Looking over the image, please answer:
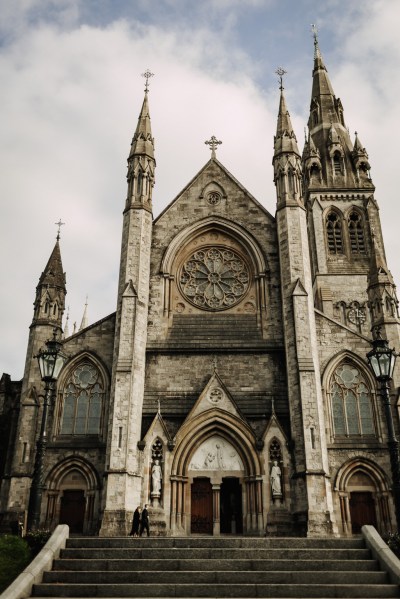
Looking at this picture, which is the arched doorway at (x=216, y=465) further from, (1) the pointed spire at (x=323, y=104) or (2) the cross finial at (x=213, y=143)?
(1) the pointed spire at (x=323, y=104)

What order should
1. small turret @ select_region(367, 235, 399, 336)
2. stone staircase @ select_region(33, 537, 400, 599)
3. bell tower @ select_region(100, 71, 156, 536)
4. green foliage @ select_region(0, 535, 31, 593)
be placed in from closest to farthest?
stone staircase @ select_region(33, 537, 400, 599) < green foliage @ select_region(0, 535, 31, 593) < bell tower @ select_region(100, 71, 156, 536) < small turret @ select_region(367, 235, 399, 336)

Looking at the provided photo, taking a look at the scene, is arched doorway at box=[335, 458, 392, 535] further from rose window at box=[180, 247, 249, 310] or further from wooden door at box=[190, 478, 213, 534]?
rose window at box=[180, 247, 249, 310]

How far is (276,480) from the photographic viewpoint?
19703 millimetres

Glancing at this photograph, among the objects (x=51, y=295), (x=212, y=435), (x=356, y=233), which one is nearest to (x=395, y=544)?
(x=212, y=435)

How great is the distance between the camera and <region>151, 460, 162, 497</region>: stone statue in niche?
19.7 metres

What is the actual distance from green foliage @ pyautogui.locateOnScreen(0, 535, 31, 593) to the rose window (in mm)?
13466

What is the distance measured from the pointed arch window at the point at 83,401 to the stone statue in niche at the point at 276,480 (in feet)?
22.1

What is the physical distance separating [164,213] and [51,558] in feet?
53.5

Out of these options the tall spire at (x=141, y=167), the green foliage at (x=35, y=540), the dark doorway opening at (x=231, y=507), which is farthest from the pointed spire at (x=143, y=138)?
the green foliage at (x=35, y=540)

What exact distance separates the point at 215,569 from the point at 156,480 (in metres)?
7.87

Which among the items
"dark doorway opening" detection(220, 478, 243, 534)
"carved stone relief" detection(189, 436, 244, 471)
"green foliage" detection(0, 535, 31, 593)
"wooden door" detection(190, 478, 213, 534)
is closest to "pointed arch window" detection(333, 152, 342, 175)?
"carved stone relief" detection(189, 436, 244, 471)

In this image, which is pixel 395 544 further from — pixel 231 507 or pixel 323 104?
pixel 323 104

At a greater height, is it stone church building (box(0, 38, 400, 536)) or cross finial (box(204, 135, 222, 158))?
cross finial (box(204, 135, 222, 158))

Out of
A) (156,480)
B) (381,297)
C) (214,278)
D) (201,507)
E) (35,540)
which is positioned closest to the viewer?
(35,540)
